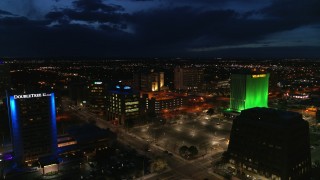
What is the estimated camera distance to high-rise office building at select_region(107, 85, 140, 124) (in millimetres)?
117312

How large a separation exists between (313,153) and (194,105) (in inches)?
3012

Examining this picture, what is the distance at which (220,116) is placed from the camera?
130m

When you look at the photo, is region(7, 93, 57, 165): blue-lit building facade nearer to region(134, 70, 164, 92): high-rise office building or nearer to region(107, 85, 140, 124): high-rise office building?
region(107, 85, 140, 124): high-rise office building

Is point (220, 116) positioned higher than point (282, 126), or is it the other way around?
point (282, 126)

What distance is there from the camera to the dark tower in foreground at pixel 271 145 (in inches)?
2438

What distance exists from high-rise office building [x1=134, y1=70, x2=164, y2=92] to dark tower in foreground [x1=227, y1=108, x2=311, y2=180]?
11101 centimetres

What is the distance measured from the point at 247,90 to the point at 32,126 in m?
96.3

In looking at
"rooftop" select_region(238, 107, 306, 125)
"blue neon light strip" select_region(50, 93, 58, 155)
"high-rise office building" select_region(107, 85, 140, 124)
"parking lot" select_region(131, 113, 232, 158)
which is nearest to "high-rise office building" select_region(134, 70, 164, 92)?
"parking lot" select_region(131, 113, 232, 158)

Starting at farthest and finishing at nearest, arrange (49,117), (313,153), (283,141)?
(313,153)
(49,117)
(283,141)

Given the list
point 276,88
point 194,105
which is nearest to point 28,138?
point 194,105

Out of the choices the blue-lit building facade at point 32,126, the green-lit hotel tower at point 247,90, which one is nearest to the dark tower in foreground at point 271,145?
the blue-lit building facade at point 32,126

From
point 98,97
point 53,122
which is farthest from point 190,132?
point 98,97

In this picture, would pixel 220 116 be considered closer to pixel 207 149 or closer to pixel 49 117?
pixel 207 149

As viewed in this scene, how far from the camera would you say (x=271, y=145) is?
64.3 meters
